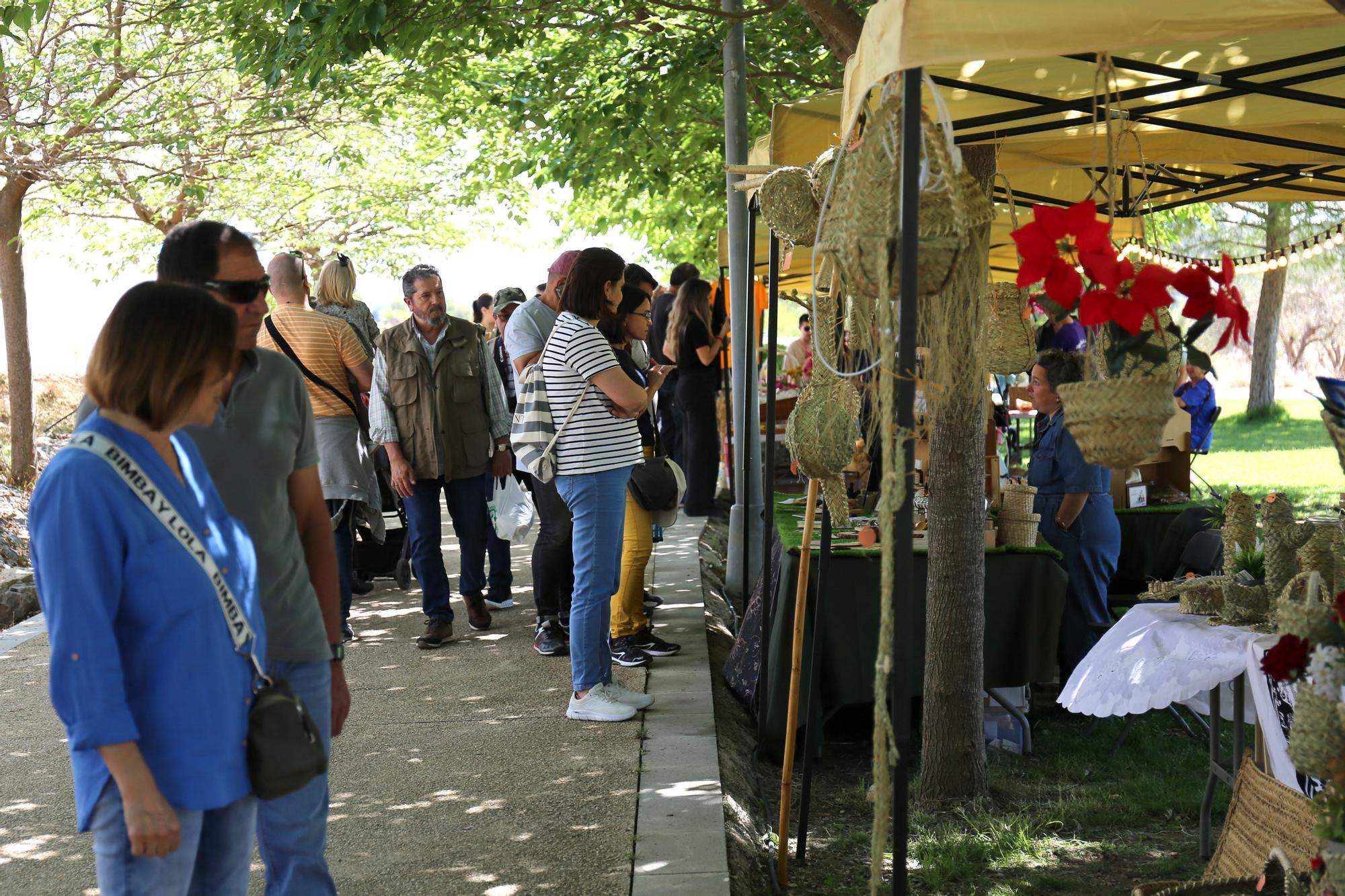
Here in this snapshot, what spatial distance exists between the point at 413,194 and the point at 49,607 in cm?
2124

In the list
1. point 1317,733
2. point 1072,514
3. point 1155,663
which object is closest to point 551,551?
point 1072,514

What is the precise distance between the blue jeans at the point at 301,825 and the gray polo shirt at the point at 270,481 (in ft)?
0.14

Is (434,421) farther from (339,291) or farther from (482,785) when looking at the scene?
(482,785)

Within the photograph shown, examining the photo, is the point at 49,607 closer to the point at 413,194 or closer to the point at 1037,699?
the point at 1037,699

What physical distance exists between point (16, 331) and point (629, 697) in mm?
10721

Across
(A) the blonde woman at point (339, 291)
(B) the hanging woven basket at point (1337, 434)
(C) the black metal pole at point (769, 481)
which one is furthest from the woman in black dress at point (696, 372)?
(B) the hanging woven basket at point (1337, 434)

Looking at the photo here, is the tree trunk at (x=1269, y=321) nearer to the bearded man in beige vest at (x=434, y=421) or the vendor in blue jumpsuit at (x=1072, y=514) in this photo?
the vendor in blue jumpsuit at (x=1072, y=514)

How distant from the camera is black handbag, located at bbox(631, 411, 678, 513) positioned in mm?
5984

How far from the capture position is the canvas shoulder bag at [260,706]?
2033 millimetres

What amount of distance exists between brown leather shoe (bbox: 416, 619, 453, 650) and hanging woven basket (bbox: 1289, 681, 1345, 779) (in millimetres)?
4792

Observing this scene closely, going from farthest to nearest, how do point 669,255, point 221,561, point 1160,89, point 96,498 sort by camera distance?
point 669,255
point 1160,89
point 221,561
point 96,498

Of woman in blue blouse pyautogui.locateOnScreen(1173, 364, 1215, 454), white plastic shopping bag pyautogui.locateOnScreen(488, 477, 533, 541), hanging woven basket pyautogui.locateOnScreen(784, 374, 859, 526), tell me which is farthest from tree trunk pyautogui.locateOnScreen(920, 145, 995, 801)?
woman in blue blouse pyautogui.locateOnScreen(1173, 364, 1215, 454)

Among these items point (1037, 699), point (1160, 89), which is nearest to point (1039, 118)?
point (1160, 89)

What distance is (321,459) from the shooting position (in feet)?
20.1
